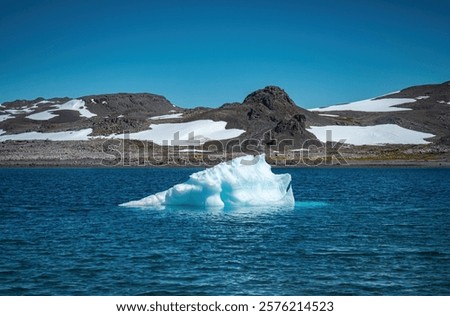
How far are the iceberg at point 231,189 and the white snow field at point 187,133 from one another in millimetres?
82831

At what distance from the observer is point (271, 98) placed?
139 meters

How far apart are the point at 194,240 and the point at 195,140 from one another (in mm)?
98254

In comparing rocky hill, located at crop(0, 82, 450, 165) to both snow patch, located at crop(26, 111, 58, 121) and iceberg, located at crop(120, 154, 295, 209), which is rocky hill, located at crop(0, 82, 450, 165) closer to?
snow patch, located at crop(26, 111, 58, 121)

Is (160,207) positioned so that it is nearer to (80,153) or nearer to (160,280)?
(160,280)

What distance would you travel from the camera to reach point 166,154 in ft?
371

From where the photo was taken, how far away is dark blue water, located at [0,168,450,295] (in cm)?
1697

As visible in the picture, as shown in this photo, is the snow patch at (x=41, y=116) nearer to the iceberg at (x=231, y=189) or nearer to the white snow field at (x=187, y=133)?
the white snow field at (x=187, y=133)

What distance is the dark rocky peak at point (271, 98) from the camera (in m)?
138

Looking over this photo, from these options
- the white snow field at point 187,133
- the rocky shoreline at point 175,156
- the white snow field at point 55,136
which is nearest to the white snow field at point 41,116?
the white snow field at point 55,136

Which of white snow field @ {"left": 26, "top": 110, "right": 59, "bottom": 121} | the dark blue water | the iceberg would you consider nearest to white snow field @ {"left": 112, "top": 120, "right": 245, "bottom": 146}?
white snow field @ {"left": 26, "top": 110, "right": 59, "bottom": 121}

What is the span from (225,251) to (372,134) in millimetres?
113223

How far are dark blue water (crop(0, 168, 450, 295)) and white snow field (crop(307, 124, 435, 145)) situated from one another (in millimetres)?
88244

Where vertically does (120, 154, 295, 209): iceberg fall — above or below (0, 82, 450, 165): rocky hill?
below
